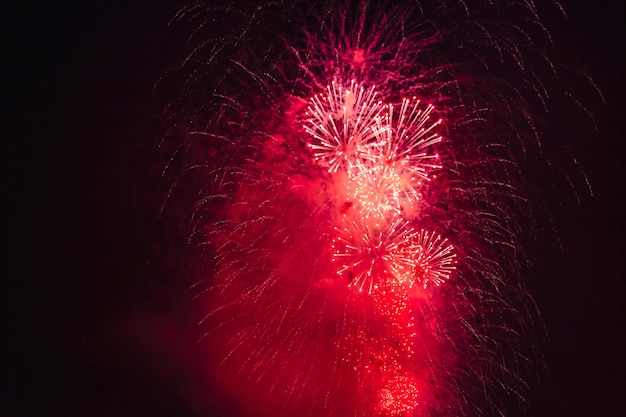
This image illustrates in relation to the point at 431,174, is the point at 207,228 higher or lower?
lower

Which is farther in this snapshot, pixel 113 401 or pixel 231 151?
pixel 113 401

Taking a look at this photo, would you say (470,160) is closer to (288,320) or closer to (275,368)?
(288,320)

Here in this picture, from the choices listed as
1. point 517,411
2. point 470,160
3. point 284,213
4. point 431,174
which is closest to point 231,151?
point 284,213

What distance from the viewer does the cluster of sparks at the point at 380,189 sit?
3975mm

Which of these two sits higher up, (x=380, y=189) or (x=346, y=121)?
(x=346, y=121)

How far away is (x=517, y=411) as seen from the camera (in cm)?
526

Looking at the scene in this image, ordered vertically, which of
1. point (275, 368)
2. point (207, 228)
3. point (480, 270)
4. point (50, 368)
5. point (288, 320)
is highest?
point (480, 270)

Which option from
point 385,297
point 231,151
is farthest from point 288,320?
point 231,151

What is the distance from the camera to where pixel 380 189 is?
412 centimetres

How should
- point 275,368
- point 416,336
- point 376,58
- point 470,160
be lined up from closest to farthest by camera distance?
point 376,58
point 470,160
point 416,336
point 275,368

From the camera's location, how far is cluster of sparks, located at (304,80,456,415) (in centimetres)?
397

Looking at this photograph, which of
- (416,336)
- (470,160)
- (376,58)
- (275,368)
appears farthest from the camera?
(275,368)

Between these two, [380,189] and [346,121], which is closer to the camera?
[346,121]

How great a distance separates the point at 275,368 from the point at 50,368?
94.0 inches
